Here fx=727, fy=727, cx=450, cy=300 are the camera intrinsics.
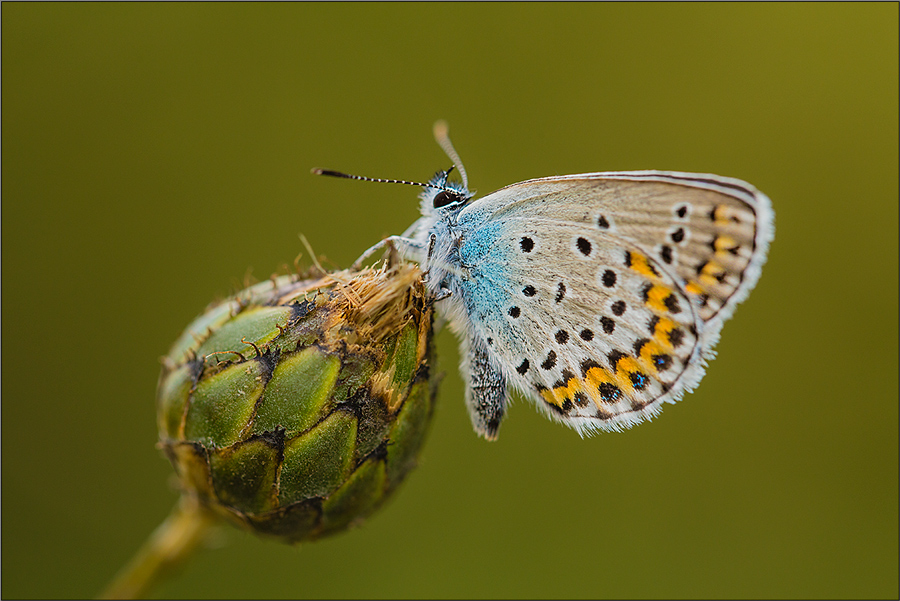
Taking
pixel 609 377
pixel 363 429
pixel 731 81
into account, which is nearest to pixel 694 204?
pixel 609 377

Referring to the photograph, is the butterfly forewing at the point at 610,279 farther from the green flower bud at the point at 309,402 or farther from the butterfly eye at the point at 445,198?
the green flower bud at the point at 309,402

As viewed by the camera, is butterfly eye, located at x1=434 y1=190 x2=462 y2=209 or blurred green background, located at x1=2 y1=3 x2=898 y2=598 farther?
blurred green background, located at x1=2 y1=3 x2=898 y2=598

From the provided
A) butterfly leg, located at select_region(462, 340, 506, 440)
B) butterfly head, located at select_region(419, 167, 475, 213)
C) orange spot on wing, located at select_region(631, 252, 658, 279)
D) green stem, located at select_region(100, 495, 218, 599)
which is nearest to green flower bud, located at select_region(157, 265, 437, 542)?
green stem, located at select_region(100, 495, 218, 599)

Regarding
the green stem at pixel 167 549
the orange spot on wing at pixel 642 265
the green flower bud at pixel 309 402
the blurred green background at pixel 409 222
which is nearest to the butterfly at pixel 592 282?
the orange spot on wing at pixel 642 265

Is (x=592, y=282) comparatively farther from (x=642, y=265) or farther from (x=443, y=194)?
(x=443, y=194)

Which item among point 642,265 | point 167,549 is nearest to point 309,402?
point 167,549

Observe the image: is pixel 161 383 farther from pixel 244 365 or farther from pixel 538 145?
pixel 538 145

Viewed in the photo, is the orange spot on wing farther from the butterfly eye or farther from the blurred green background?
the blurred green background
